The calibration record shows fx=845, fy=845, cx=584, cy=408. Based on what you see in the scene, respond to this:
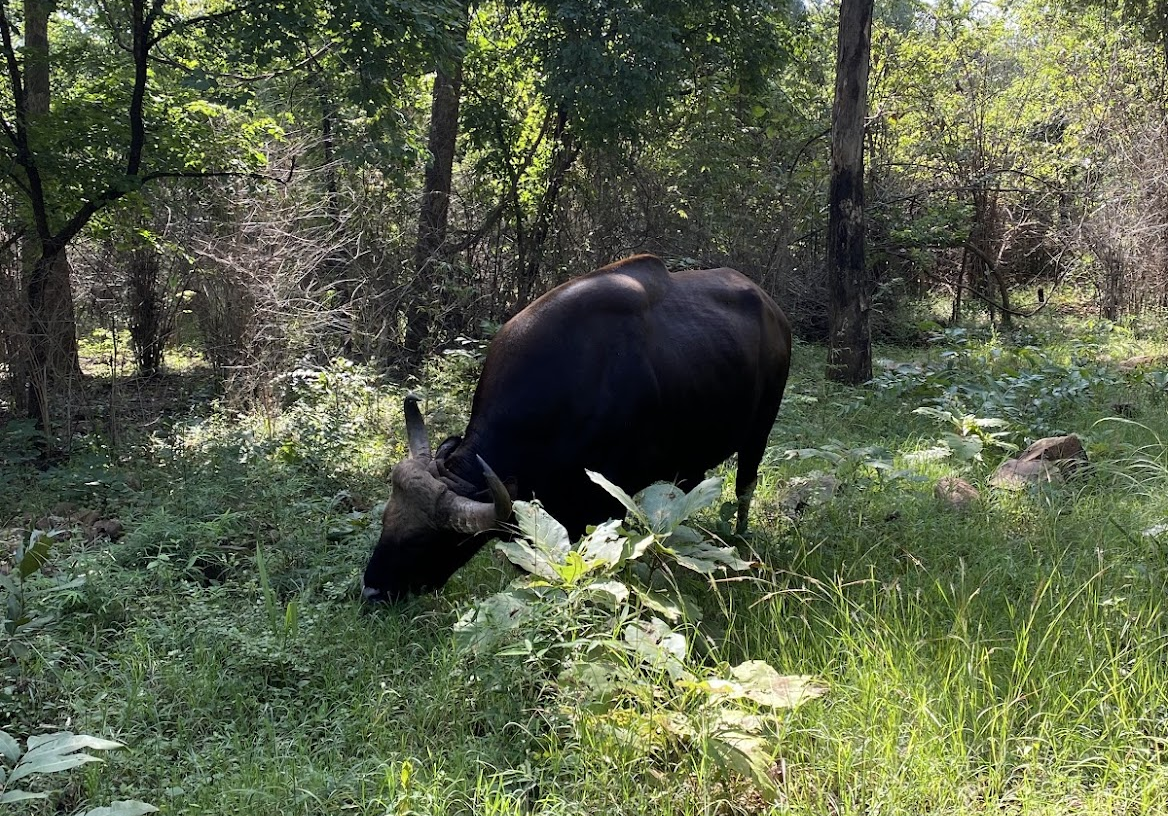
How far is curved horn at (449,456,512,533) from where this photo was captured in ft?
12.2

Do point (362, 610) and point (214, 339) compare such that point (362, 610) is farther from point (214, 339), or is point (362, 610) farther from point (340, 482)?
point (214, 339)

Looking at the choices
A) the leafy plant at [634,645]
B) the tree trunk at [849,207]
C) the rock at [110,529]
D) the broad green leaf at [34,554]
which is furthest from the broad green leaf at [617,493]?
the tree trunk at [849,207]

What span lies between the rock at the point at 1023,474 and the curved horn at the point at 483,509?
3679mm

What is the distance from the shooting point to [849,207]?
32.2ft

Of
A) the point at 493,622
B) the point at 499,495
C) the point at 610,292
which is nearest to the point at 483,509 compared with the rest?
the point at 499,495

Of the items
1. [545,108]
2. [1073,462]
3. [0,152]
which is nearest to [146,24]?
[0,152]

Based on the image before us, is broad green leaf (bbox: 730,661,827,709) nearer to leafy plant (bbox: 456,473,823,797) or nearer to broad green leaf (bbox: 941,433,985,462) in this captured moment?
leafy plant (bbox: 456,473,823,797)

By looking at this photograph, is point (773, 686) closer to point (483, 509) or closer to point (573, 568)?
point (573, 568)

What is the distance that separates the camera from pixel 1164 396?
8.12m

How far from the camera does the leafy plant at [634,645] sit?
2662 mm

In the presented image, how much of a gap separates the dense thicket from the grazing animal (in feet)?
12.8

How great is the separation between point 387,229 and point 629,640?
9.21 metres

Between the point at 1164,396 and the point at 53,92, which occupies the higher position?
the point at 53,92

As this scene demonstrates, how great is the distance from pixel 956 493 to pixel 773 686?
3.26 meters
